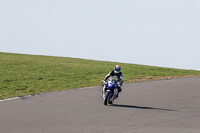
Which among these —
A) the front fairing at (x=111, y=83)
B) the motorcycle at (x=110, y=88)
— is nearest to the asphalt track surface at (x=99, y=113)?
the motorcycle at (x=110, y=88)

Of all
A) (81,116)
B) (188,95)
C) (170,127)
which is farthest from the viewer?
(188,95)

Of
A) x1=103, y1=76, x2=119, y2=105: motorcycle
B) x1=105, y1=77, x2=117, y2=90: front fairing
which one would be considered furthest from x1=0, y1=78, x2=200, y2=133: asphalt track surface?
x1=105, y1=77, x2=117, y2=90: front fairing

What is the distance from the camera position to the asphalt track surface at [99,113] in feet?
31.4

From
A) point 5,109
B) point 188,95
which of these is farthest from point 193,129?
point 188,95

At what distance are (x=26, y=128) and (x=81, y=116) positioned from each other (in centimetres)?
233

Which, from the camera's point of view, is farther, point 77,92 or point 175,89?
point 175,89

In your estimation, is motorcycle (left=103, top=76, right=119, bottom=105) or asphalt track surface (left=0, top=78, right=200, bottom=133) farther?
motorcycle (left=103, top=76, right=119, bottom=105)

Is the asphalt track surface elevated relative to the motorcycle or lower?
lower

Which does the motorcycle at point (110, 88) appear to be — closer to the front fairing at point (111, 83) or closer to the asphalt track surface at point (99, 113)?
the front fairing at point (111, 83)

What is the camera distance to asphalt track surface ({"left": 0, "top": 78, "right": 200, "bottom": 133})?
9578 mm

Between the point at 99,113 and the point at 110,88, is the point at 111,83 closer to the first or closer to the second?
the point at 110,88

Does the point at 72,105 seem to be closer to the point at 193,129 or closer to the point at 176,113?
the point at 176,113

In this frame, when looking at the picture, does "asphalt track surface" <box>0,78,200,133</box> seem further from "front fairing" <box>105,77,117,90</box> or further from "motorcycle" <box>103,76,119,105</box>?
"front fairing" <box>105,77,117,90</box>

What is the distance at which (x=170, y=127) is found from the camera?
9.84m
